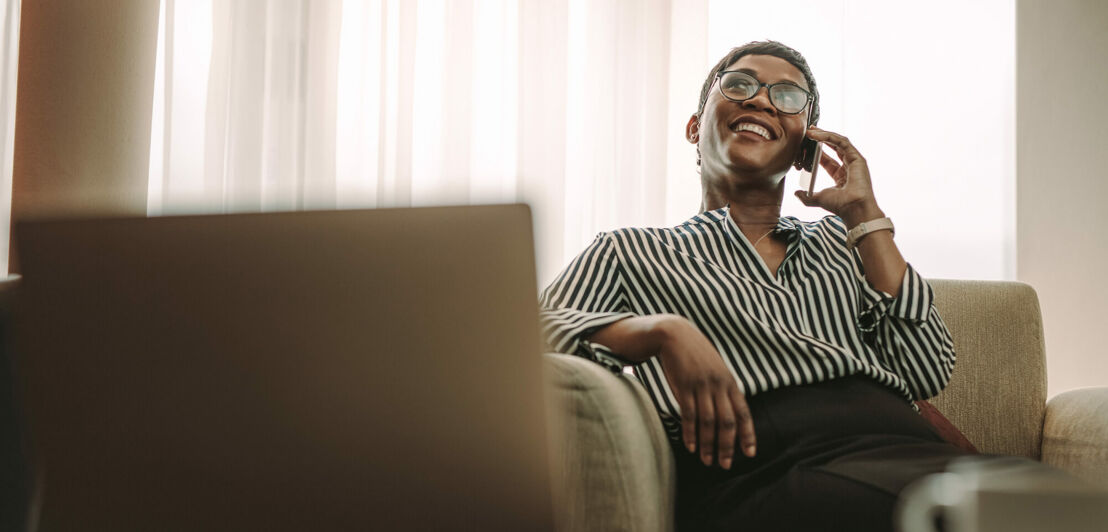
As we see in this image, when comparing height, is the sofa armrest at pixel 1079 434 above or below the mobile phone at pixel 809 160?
below

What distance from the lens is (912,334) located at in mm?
1185

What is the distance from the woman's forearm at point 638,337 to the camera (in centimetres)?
95

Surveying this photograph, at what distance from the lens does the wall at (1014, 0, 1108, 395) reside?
2477 millimetres

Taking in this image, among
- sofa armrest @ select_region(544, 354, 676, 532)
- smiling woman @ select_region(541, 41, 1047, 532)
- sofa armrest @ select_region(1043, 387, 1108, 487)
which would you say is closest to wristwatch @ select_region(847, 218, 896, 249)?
smiling woman @ select_region(541, 41, 1047, 532)

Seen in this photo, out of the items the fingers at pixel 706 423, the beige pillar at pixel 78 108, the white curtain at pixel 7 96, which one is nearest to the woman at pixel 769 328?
the fingers at pixel 706 423

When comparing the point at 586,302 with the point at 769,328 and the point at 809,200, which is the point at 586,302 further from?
the point at 809,200

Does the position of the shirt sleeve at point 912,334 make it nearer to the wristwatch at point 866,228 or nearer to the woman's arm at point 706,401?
the wristwatch at point 866,228

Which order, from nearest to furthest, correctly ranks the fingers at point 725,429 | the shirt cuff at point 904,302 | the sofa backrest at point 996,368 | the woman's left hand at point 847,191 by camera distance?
1. the fingers at point 725,429
2. the shirt cuff at point 904,302
3. the woman's left hand at point 847,191
4. the sofa backrest at point 996,368

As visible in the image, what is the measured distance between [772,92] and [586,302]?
54 cm

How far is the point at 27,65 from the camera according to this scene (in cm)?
157

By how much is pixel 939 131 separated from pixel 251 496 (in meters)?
2.56

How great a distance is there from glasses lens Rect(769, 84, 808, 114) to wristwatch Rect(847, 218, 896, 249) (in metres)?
0.25

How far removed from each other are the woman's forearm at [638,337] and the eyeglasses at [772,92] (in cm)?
56

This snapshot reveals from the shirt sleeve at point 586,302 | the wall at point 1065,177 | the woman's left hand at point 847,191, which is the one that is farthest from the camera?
the wall at point 1065,177
